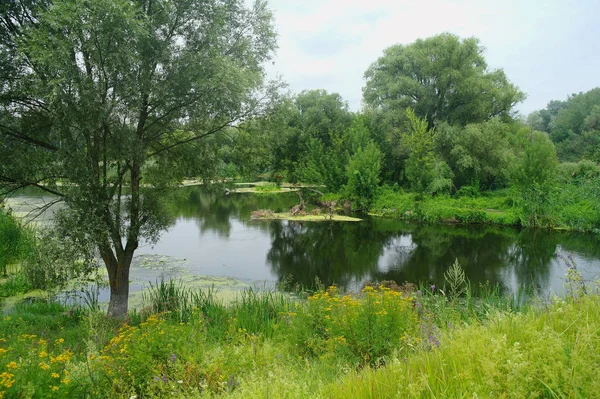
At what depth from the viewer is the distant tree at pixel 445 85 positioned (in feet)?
115

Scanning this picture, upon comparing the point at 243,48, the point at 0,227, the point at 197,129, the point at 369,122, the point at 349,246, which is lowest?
the point at 349,246

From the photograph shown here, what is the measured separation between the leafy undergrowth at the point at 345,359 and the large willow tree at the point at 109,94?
2.90m

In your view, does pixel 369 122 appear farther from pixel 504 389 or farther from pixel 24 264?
pixel 504 389

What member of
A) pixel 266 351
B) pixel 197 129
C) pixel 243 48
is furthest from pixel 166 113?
pixel 266 351

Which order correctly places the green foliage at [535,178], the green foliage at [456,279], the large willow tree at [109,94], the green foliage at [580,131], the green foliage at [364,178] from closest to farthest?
the green foliage at [456,279]
the large willow tree at [109,94]
the green foliage at [535,178]
the green foliage at [364,178]
the green foliage at [580,131]

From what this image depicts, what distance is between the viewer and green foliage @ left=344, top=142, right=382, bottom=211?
3272 centimetres

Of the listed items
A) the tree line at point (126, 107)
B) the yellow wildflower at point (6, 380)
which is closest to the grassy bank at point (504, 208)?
the tree line at point (126, 107)

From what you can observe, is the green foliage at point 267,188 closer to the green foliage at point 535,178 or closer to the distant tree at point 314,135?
the distant tree at point 314,135

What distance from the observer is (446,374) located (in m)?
2.85

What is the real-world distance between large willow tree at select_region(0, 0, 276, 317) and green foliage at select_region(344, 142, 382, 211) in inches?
907

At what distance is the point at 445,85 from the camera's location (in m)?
35.5

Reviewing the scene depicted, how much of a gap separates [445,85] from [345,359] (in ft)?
114

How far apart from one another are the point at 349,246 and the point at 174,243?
28.5 ft

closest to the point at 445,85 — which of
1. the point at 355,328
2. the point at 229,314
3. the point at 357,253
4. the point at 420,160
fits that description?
the point at 420,160
